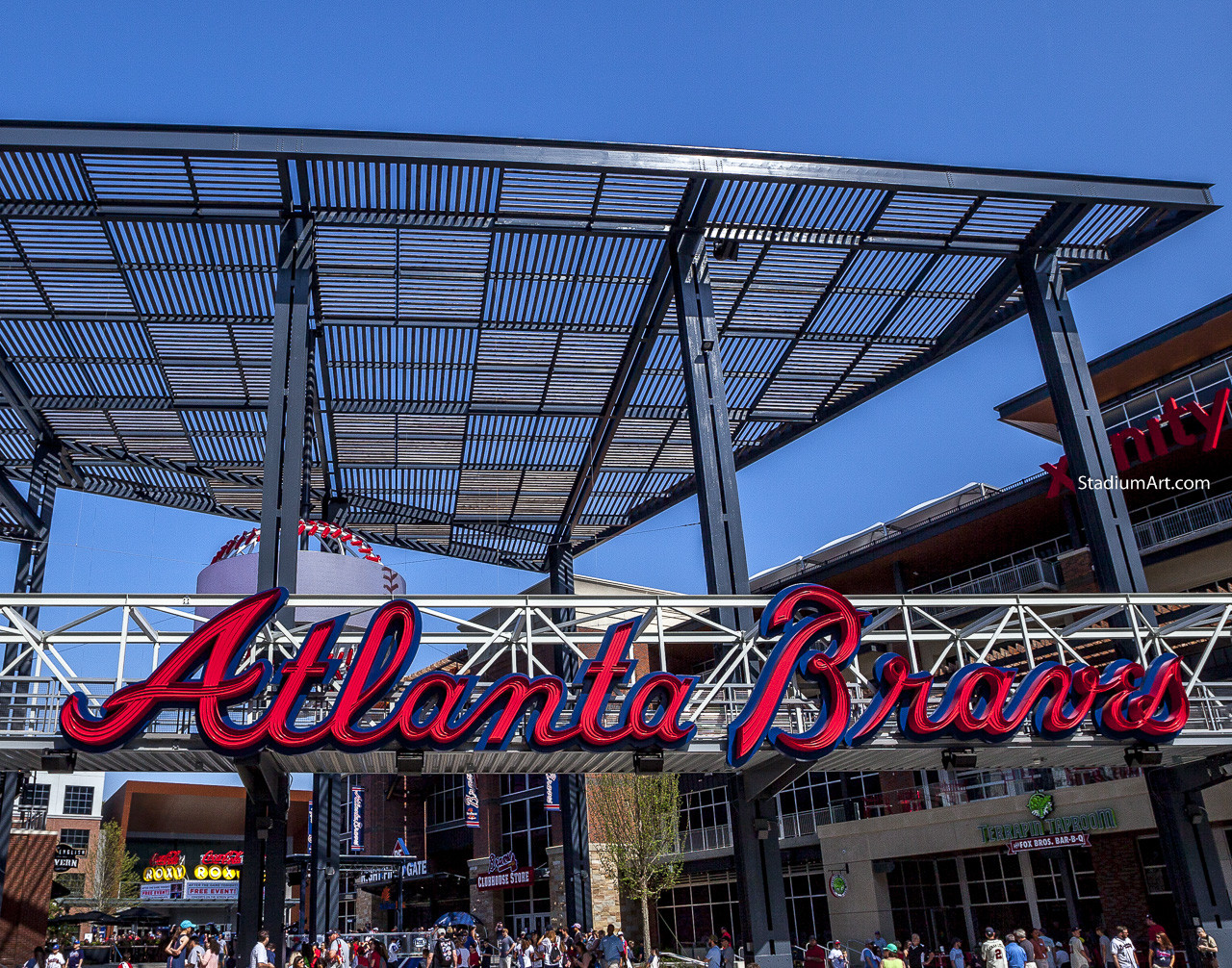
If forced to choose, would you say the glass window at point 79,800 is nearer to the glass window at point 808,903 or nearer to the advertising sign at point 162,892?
the advertising sign at point 162,892

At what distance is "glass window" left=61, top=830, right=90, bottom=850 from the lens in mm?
74875

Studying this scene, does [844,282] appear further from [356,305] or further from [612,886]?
[612,886]

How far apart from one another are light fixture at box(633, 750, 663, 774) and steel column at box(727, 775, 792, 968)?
2163 millimetres

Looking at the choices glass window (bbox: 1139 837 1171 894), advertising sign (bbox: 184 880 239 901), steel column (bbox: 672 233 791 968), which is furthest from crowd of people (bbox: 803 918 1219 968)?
advertising sign (bbox: 184 880 239 901)

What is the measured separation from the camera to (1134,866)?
34.4 meters

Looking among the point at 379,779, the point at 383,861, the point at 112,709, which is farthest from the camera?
the point at 379,779

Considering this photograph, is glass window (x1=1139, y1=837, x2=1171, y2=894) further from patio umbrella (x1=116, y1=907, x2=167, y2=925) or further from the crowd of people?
patio umbrella (x1=116, y1=907, x2=167, y2=925)

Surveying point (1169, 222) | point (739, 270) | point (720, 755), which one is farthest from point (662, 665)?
point (1169, 222)

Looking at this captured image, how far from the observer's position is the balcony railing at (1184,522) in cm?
3616

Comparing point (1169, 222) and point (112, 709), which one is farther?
point (1169, 222)

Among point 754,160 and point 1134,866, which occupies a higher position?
point 754,160

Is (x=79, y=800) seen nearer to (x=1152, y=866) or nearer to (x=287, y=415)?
(x=287, y=415)

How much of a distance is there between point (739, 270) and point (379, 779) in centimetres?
5550

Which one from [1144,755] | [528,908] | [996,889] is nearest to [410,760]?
[1144,755]
